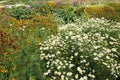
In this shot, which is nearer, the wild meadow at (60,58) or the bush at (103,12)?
the wild meadow at (60,58)

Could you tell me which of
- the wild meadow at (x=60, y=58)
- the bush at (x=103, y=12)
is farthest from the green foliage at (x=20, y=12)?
the wild meadow at (x=60, y=58)

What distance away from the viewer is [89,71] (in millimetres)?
7574

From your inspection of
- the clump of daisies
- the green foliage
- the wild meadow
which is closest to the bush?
the green foliage

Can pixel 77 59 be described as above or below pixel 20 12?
above

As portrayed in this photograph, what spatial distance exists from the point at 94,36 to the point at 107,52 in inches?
45.1

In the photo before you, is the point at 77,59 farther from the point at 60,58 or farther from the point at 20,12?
the point at 20,12

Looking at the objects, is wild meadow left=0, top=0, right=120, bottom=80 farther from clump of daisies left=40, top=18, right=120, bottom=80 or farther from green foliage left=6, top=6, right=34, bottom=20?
green foliage left=6, top=6, right=34, bottom=20

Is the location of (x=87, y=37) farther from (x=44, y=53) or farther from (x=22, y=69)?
(x=22, y=69)

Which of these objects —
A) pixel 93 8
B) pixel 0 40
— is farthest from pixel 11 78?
pixel 93 8

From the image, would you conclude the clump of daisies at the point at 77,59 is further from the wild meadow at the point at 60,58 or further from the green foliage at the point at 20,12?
the green foliage at the point at 20,12

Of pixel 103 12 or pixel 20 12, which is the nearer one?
pixel 20 12

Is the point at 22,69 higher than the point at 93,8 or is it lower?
higher

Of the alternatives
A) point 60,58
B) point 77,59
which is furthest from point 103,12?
point 60,58

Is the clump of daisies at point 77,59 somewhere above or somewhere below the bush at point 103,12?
above
